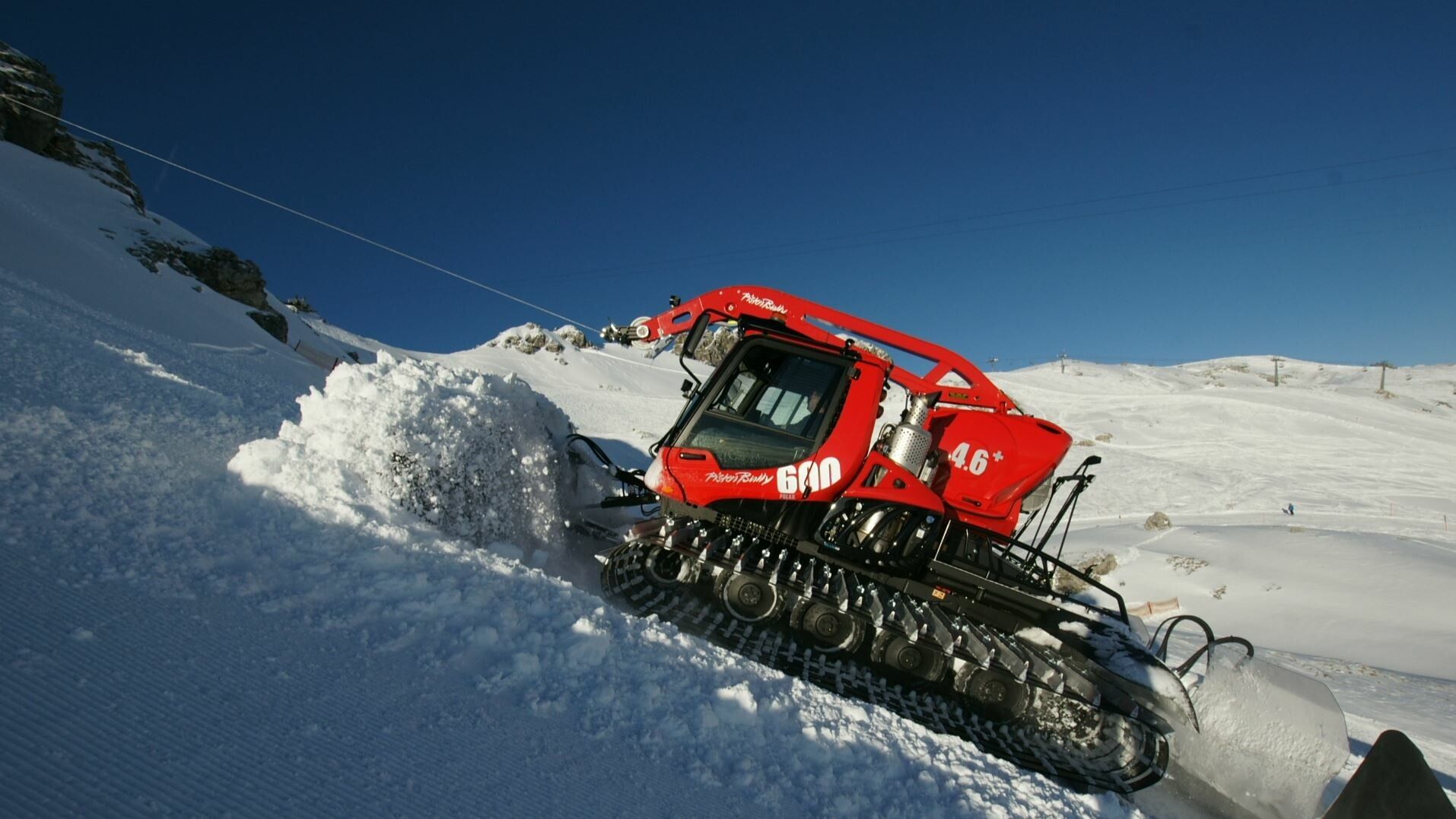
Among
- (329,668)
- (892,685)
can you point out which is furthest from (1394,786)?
(329,668)

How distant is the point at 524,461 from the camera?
19.7 feet

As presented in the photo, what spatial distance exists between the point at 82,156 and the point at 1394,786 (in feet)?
109

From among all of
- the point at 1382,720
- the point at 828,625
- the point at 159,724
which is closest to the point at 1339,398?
the point at 1382,720

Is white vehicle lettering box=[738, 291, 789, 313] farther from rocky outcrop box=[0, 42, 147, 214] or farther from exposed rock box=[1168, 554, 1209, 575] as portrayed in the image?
rocky outcrop box=[0, 42, 147, 214]

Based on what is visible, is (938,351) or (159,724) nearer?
(159,724)

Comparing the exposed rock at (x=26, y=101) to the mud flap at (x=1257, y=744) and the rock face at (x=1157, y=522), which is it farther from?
the rock face at (x=1157, y=522)

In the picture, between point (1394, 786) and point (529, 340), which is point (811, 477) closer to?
point (1394, 786)

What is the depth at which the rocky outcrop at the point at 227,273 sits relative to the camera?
19.8 meters

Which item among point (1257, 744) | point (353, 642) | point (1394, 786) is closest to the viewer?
point (353, 642)

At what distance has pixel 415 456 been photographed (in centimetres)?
501

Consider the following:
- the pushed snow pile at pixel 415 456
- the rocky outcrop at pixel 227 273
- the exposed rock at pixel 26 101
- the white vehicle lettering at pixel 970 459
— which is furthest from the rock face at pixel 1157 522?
the exposed rock at pixel 26 101

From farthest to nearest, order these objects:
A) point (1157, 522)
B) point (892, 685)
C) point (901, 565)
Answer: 1. point (1157, 522)
2. point (901, 565)
3. point (892, 685)

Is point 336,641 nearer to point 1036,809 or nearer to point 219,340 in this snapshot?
point 1036,809

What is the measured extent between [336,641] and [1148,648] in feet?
17.4
